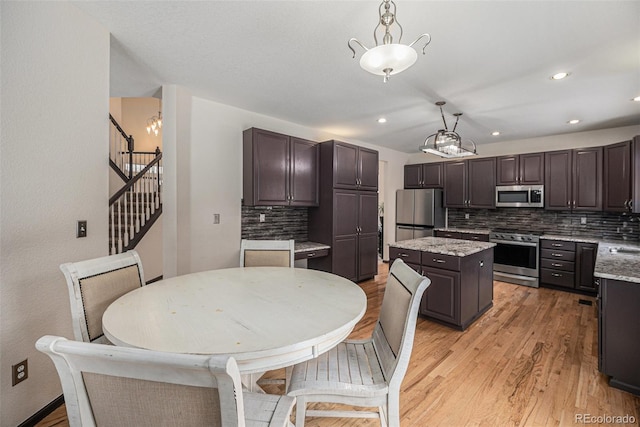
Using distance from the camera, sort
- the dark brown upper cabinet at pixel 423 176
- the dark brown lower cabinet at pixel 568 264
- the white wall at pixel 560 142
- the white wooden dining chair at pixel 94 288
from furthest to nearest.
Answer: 1. the dark brown upper cabinet at pixel 423 176
2. the white wall at pixel 560 142
3. the dark brown lower cabinet at pixel 568 264
4. the white wooden dining chair at pixel 94 288

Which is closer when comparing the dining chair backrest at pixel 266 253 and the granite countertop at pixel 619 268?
the granite countertop at pixel 619 268

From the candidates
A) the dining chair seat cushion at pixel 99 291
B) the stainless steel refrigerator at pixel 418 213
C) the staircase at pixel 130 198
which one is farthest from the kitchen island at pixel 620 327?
the staircase at pixel 130 198

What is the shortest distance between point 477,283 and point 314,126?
313cm

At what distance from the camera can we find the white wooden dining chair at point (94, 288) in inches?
53.4

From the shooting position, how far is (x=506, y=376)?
2117 mm

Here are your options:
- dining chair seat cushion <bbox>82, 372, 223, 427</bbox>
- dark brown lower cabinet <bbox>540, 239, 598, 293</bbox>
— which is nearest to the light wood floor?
dark brown lower cabinet <bbox>540, 239, 598, 293</bbox>

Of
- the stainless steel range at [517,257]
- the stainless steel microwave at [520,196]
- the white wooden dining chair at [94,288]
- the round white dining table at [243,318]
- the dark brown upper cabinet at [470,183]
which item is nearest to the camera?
the round white dining table at [243,318]

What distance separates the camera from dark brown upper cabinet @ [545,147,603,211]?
4129 millimetres

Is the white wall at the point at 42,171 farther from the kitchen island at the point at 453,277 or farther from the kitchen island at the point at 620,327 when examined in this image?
the kitchen island at the point at 620,327

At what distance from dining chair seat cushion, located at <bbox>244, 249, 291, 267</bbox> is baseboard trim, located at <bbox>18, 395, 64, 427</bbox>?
1.38m

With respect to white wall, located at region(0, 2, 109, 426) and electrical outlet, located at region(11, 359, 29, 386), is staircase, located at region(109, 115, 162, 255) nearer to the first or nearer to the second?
white wall, located at region(0, 2, 109, 426)

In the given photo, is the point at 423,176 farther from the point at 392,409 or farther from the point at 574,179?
the point at 392,409

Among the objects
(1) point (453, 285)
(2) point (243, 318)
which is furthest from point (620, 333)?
(2) point (243, 318)

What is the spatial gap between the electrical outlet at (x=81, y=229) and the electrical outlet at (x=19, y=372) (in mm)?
731
